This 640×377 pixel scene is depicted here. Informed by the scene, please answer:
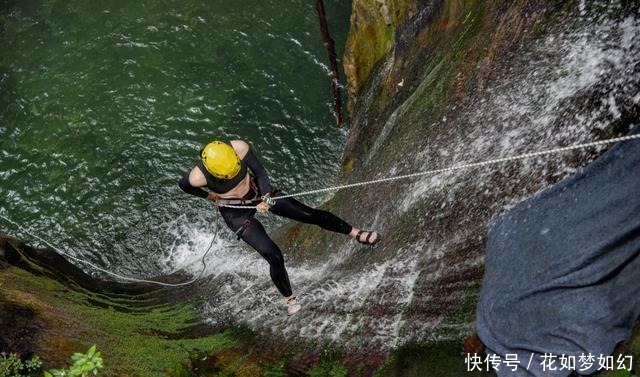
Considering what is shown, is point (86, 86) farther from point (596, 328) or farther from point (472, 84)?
point (596, 328)

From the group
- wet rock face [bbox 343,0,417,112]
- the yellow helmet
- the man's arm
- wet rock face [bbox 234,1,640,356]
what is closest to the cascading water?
wet rock face [bbox 234,1,640,356]

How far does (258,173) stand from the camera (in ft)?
21.3

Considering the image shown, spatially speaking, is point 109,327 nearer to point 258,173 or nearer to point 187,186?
point 187,186

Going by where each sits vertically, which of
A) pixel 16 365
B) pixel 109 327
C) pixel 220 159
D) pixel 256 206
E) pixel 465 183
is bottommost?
pixel 16 365

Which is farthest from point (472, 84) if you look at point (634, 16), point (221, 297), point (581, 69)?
point (221, 297)

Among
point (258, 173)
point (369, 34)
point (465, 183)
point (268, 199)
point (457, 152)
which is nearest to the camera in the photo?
point (465, 183)

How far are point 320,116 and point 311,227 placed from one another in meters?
3.77

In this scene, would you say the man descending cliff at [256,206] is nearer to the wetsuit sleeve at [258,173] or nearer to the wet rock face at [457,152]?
the wetsuit sleeve at [258,173]

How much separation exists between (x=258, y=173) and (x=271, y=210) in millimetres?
486

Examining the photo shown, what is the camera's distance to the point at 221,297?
26.4 feet

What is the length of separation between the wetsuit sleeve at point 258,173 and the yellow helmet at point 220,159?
1.17 feet

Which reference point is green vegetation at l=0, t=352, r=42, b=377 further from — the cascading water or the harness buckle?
the harness buckle

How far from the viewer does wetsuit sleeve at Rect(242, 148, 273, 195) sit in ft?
21.0

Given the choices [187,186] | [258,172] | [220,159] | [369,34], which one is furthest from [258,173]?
[369,34]
